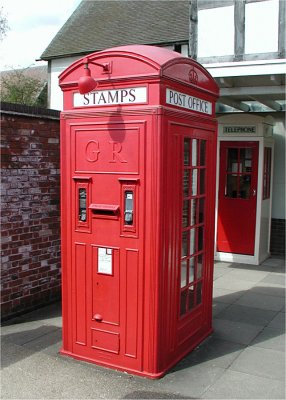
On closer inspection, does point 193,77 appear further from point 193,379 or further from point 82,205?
point 193,379

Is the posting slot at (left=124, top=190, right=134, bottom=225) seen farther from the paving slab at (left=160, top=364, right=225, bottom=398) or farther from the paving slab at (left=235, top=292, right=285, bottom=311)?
the paving slab at (left=235, top=292, right=285, bottom=311)

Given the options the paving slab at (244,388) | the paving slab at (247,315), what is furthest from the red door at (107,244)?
the paving slab at (247,315)

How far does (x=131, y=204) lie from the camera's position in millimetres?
3875

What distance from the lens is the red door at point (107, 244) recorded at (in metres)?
3.88

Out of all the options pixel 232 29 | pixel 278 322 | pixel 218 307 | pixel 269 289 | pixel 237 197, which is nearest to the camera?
pixel 278 322

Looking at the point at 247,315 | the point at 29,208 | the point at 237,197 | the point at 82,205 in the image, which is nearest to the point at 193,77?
the point at 82,205

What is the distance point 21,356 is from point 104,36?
1398 cm

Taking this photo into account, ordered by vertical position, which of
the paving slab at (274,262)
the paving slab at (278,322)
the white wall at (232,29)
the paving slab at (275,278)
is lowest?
the paving slab at (278,322)

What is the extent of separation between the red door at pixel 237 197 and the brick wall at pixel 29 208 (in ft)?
12.2

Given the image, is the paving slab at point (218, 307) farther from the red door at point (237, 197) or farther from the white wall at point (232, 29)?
the white wall at point (232, 29)

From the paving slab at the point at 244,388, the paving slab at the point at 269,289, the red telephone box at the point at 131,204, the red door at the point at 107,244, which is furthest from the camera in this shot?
the paving slab at the point at 269,289

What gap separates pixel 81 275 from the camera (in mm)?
4211

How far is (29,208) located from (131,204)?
2136mm

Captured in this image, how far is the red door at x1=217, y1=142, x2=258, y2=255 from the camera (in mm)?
8320
